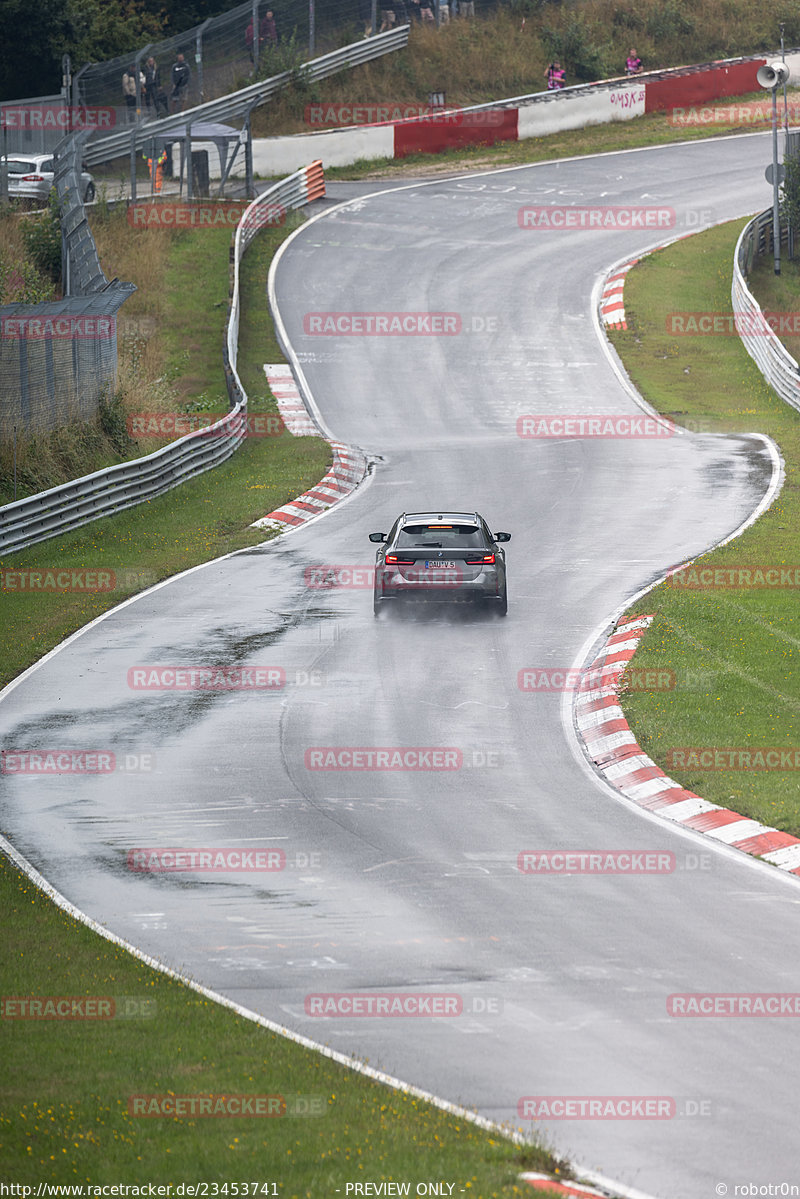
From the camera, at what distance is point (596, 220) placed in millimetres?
54750

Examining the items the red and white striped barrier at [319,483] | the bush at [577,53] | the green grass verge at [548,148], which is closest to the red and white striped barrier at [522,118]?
the green grass verge at [548,148]

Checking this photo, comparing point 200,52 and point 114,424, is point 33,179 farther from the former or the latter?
point 114,424

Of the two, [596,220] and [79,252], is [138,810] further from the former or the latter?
[596,220]

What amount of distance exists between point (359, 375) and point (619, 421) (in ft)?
26.6

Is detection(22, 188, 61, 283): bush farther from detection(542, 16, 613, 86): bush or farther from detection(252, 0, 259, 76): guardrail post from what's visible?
detection(542, 16, 613, 86): bush

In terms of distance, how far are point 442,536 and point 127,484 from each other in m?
9.63

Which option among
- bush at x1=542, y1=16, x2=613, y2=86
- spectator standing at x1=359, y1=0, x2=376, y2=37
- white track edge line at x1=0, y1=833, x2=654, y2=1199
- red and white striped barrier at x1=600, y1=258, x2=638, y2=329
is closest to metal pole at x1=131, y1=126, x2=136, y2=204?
red and white striped barrier at x1=600, y1=258, x2=638, y2=329

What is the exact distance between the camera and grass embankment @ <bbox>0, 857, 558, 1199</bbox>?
7574 millimetres

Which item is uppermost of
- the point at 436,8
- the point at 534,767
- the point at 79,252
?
the point at 436,8

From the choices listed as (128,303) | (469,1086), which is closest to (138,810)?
(469,1086)

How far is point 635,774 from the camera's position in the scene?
1516 cm

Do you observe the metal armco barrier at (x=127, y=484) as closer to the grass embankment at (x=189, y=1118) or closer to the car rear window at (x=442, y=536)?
the car rear window at (x=442, y=536)

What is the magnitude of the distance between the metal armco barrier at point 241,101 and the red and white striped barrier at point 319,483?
14.2m

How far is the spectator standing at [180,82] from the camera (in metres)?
55.8
